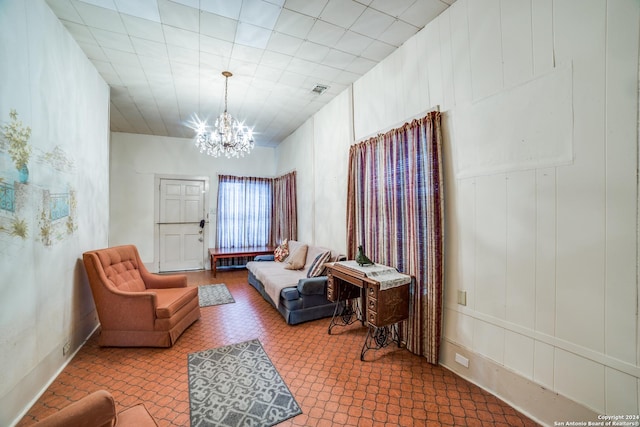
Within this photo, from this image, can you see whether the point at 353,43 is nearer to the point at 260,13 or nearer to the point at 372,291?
the point at 260,13

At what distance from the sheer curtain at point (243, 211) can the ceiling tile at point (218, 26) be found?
4.02 meters

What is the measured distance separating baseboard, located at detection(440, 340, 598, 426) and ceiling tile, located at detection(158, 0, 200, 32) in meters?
3.66

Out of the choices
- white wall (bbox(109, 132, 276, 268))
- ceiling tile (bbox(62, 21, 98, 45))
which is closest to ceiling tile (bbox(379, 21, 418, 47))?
ceiling tile (bbox(62, 21, 98, 45))

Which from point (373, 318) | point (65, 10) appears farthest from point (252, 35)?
point (373, 318)

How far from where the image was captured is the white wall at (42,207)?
5.50ft

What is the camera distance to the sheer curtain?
6230 millimetres

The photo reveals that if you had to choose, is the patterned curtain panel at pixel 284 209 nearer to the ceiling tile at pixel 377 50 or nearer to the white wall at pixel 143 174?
the white wall at pixel 143 174

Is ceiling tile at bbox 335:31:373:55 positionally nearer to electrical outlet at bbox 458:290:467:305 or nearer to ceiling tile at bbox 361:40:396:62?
ceiling tile at bbox 361:40:396:62

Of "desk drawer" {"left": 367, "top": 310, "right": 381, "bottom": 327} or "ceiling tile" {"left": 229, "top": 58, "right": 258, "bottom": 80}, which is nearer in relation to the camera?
"desk drawer" {"left": 367, "top": 310, "right": 381, "bottom": 327}

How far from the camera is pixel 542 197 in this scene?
5.45 ft

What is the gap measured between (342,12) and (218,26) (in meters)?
1.16

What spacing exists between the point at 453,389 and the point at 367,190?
2.07 meters

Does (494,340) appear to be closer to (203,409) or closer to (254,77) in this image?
(203,409)

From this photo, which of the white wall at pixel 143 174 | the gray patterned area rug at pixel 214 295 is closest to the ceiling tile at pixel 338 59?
the gray patterned area rug at pixel 214 295
